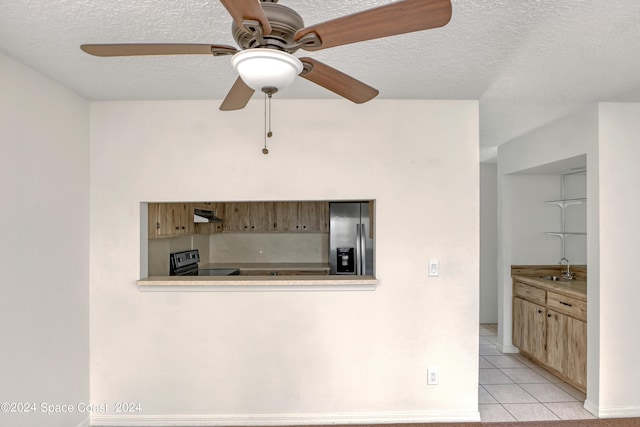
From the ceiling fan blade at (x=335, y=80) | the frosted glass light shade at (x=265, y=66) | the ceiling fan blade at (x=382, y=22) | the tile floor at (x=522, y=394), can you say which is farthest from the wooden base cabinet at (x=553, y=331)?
the frosted glass light shade at (x=265, y=66)

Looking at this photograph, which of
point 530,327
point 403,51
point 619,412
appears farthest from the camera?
point 530,327

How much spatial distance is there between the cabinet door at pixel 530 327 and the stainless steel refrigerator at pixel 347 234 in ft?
6.30

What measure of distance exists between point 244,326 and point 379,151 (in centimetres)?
169

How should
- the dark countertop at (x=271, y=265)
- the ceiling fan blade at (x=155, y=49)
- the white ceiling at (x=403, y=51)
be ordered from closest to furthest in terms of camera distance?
the ceiling fan blade at (x=155, y=49), the white ceiling at (x=403, y=51), the dark countertop at (x=271, y=265)

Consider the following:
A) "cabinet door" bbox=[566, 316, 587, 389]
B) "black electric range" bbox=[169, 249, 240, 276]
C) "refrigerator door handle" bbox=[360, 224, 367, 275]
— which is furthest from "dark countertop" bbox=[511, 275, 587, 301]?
"black electric range" bbox=[169, 249, 240, 276]

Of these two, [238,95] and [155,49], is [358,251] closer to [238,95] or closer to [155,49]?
[238,95]

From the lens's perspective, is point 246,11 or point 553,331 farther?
point 553,331

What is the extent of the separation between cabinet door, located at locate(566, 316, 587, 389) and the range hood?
387cm

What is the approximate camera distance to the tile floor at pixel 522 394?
320 cm

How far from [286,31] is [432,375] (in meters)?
2.71

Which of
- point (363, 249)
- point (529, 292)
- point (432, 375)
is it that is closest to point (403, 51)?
point (432, 375)

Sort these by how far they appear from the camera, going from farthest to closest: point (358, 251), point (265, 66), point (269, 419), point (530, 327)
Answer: point (358, 251)
point (530, 327)
point (269, 419)
point (265, 66)

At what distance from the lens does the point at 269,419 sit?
9.84 feet

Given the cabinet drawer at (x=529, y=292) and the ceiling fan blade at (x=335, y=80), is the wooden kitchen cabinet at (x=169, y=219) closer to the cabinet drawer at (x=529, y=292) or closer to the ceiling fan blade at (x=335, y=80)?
the ceiling fan blade at (x=335, y=80)
